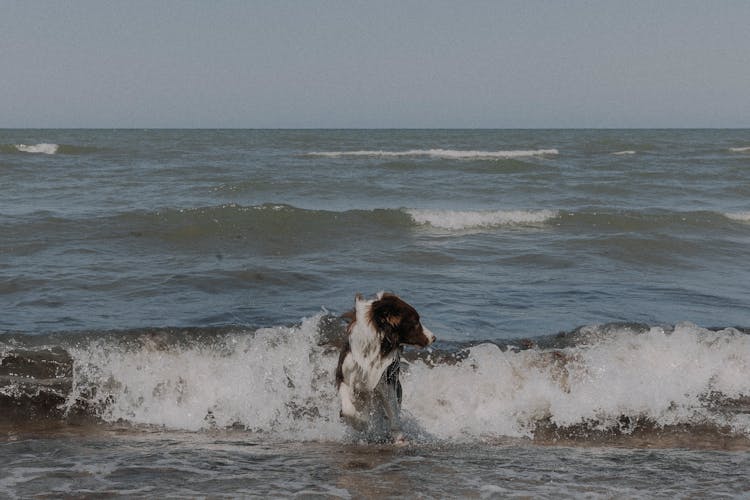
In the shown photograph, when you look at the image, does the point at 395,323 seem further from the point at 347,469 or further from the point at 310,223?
the point at 310,223

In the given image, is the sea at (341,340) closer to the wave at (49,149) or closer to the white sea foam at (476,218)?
the white sea foam at (476,218)

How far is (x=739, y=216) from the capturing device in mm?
19031

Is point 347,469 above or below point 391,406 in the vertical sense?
below

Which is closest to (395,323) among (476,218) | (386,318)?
(386,318)

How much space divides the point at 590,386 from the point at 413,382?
5.19 ft

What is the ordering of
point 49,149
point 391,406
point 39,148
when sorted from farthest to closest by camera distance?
point 39,148
point 49,149
point 391,406

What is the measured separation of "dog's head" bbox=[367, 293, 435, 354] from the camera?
5934 mm

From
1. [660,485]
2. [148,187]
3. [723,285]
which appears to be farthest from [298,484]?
[148,187]

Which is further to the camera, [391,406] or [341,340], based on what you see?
[341,340]

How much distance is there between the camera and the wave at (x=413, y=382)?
6934 millimetres

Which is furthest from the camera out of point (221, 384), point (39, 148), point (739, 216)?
point (39, 148)

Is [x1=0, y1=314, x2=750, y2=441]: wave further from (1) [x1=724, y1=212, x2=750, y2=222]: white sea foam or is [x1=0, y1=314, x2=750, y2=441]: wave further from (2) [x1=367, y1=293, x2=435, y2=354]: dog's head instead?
(1) [x1=724, y1=212, x2=750, y2=222]: white sea foam

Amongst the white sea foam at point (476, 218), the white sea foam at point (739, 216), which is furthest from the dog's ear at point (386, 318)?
the white sea foam at point (739, 216)

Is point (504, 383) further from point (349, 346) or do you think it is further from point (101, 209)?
point (101, 209)
